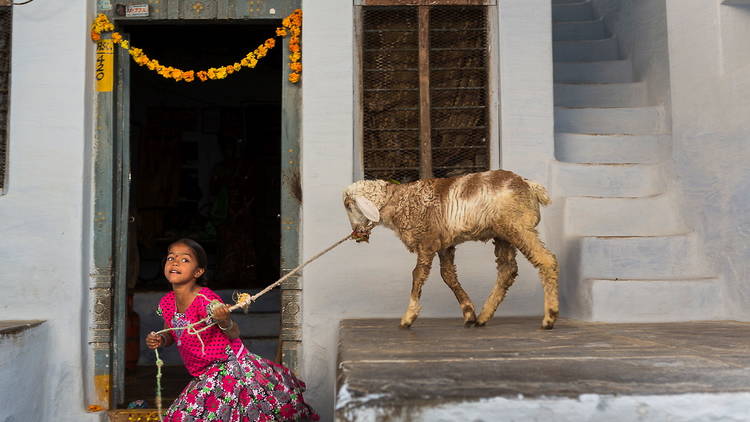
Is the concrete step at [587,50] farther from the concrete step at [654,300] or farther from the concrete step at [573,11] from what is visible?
the concrete step at [654,300]

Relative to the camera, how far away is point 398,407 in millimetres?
1998

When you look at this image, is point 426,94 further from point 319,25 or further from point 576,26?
point 576,26

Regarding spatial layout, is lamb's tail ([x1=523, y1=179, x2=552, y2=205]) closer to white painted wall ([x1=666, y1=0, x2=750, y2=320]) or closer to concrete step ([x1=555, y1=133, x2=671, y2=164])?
white painted wall ([x1=666, y1=0, x2=750, y2=320])

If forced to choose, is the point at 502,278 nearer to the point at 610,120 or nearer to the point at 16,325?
the point at 610,120

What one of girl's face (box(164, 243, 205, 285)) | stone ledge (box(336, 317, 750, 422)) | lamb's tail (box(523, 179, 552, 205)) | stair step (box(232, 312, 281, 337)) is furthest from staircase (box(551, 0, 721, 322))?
stair step (box(232, 312, 281, 337))

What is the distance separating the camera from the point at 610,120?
19.2 ft

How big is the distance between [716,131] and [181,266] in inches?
138

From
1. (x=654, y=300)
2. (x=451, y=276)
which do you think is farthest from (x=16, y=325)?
(x=654, y=300)

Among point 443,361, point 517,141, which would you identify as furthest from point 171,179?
point 443,361

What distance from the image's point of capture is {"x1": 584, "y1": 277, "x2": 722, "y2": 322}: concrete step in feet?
14.3

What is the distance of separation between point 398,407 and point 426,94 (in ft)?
11.2

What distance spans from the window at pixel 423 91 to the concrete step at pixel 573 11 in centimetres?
271

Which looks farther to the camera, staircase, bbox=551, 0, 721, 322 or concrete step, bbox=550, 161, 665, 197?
concrete step, bbox=550, 161, 665, 197

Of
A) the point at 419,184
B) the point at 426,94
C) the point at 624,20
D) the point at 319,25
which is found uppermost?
the point at 624,20
